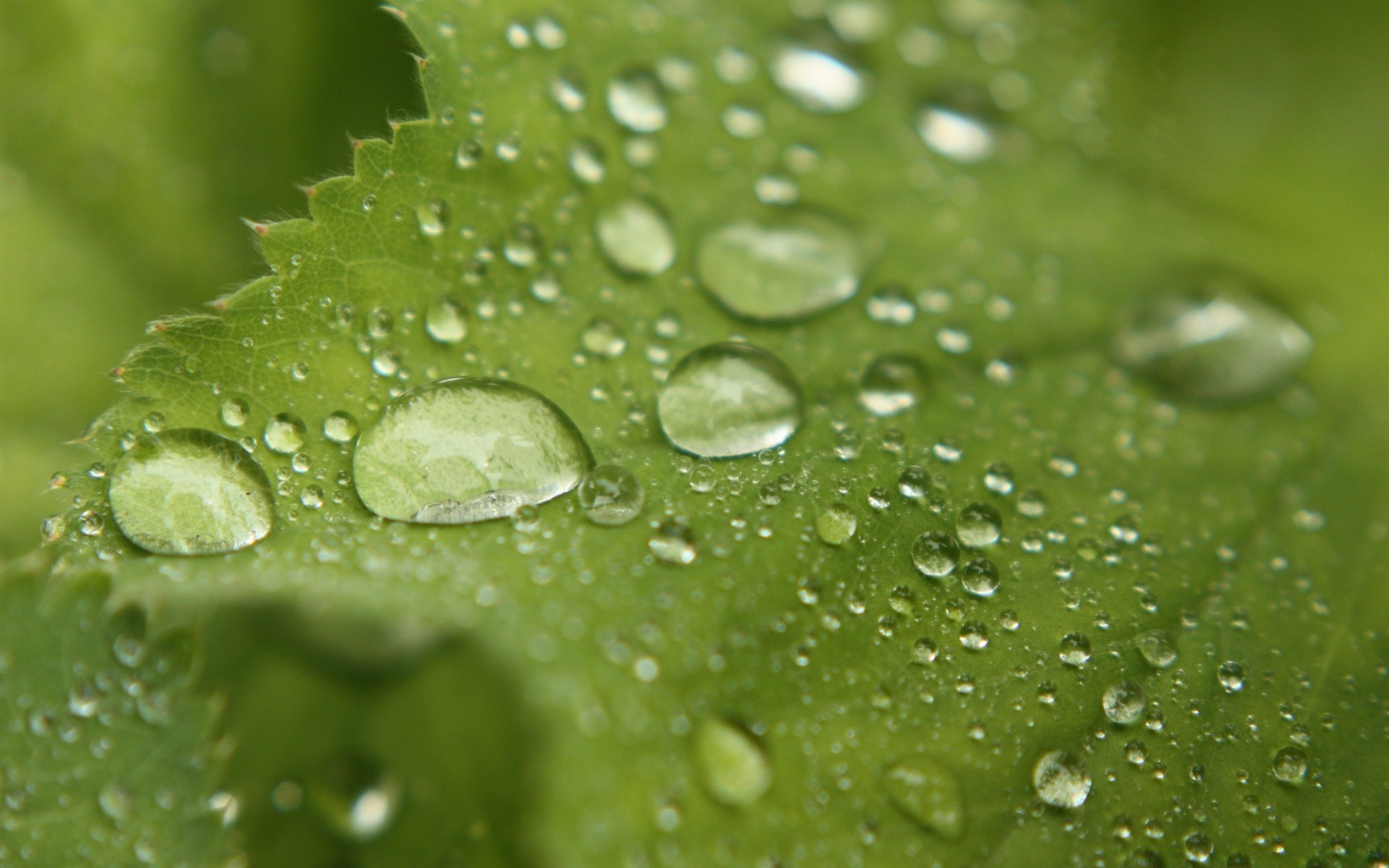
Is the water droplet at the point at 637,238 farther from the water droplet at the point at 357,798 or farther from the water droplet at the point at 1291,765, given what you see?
the water droplet at the point at 1291,765

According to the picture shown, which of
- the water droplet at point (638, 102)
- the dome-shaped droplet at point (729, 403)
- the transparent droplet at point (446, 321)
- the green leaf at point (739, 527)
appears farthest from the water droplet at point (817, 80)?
the transparent droplet at point (446, 321)

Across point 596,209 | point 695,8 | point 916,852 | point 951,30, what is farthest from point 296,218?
point 951,30

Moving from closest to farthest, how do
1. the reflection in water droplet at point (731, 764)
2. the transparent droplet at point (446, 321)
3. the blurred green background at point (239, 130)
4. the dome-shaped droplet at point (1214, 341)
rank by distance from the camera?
the reflection in water droplet at point (731, 764), the transparent droplet at point (446, 321), the dome-shaped droplet at point (1214, 341), the blurred green background at point (239, 130)

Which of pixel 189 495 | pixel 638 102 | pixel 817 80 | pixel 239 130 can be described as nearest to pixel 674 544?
pixel 189 495

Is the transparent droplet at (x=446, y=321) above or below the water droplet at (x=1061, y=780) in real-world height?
above

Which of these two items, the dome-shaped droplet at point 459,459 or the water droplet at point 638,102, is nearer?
the dome-shaped droplet at point 459,459

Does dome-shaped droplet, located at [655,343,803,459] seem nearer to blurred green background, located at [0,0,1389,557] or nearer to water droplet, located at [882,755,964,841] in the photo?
water droplet, located at [882,755,964,841]

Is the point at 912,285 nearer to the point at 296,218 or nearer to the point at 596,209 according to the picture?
the point at 596,209
